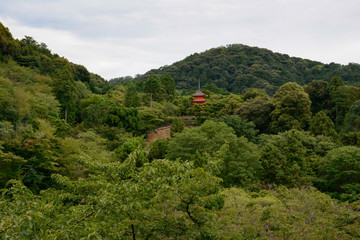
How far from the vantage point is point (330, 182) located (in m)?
13.3

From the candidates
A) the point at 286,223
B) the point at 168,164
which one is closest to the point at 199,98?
the point at 286,223

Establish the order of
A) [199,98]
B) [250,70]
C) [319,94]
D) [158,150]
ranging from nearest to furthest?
[158,150] < [319,94] < [199,98] < [250,70]

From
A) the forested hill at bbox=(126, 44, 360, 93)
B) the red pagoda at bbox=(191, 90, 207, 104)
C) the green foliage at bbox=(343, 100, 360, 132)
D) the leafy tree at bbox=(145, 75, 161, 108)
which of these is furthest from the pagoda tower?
the forested hill at bbox=(126, 44, 360, 93)

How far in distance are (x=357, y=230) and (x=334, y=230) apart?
648mm

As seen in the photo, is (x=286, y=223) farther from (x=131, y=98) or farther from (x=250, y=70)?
(x=250, y=70)

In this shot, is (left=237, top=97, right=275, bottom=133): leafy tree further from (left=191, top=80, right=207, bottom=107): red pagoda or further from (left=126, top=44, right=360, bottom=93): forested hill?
(left=126, top=44, right=360, bottom=93): forested hill

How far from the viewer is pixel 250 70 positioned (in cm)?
6619

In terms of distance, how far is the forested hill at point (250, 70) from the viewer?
60.3 metres

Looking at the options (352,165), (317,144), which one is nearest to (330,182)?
(352,165)

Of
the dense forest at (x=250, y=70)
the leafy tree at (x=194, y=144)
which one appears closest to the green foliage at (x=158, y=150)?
the leafy tree at (x=194, y=144)

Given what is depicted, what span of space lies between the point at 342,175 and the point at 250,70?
5655 centimetres

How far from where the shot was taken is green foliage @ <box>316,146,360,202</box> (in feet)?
39.9

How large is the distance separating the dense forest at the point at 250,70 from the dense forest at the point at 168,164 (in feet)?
101

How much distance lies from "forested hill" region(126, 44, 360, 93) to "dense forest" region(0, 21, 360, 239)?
102 feet
